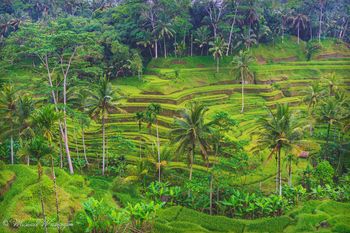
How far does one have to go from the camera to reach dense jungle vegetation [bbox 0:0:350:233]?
23.5 metres

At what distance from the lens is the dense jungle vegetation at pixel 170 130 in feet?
77.2

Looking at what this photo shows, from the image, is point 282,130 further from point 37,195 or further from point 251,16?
point 251,16

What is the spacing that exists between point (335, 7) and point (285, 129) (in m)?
75.2

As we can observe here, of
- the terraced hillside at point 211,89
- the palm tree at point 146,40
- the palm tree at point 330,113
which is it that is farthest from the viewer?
the palm tree at point 146,40

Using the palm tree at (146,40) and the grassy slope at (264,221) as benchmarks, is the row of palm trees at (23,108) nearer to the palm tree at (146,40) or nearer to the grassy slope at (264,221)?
the grassy slope at (264,221)

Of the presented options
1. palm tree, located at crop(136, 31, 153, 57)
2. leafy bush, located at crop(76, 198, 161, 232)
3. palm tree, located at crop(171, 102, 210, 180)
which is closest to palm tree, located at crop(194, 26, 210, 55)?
palm tree, located at crop(136, 31, 153, 57)

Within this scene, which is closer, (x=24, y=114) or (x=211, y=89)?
(x=24, y=114)

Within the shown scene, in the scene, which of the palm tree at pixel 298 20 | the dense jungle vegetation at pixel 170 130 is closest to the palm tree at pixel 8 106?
the dense jungle vegetation at pixel 170 130

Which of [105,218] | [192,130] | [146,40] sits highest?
[146,40]

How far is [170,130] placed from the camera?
92.1 ft

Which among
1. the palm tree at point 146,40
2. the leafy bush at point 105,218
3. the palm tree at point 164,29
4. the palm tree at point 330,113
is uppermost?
the palm tree at point 164,29

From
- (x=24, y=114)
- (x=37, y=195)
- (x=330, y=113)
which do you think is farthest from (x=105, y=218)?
(x=330, y=113)

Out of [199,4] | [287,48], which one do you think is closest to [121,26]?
[199,4]

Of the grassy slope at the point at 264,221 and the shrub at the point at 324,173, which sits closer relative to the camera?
the grassy slope at the point at 264,221
